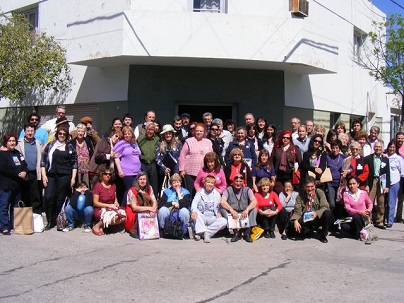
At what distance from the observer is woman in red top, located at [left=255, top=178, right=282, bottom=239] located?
9188 mm

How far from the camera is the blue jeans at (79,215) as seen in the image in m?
9.21

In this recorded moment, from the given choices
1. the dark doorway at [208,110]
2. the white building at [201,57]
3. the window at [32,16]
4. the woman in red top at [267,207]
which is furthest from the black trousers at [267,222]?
the window at [32,16]

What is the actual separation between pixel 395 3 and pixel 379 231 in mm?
9936

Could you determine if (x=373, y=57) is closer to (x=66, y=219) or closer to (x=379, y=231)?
(x=379, y=231)

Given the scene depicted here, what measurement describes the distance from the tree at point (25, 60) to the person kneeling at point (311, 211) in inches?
336

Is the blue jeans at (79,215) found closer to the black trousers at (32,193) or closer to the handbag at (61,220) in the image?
the handbag at (61,220)

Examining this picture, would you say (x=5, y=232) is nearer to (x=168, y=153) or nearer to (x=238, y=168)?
(x=168, y=153)

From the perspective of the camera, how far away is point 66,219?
368 inches

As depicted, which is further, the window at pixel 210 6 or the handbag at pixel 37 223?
the window at pixel 210 6

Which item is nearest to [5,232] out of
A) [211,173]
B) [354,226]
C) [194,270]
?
[211,173]

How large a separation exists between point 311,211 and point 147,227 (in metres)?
2.82

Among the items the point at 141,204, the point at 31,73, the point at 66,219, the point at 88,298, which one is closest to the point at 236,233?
the point at 141,204

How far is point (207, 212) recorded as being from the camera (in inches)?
356

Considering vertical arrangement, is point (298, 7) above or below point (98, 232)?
above
